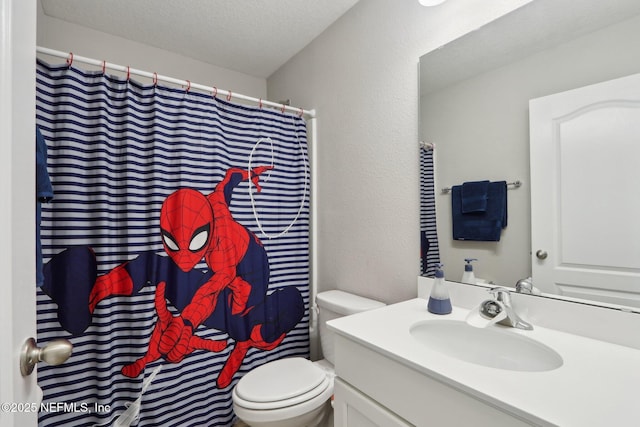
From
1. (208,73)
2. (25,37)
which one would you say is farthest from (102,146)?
(208,73)

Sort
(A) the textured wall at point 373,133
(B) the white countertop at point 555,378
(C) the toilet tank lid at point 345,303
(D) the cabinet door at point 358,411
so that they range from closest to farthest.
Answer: (B) the white countertop at point 555,378
(D) the cabinet door at point 358,411
(A) the textured wall at point 373,133
(C) the toilet tank lid at point 345,303

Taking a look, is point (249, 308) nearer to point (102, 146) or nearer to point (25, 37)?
point (102, 146)

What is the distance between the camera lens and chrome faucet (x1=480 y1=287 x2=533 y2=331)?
0.96 m

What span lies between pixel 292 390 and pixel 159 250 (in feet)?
3.01

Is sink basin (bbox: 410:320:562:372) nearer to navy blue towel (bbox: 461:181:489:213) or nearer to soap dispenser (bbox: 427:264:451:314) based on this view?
soap dispenser (bbox: 427:264:451:314)

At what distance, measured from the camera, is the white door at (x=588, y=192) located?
819mm

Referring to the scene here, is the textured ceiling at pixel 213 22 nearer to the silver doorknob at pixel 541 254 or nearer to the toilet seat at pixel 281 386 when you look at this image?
the silver doorknob at pixel 541 254

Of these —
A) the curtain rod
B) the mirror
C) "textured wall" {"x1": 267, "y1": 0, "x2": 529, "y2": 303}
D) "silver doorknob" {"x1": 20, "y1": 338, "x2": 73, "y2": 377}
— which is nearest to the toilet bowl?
"textured wall" {"x1": 267, "y1": 0, "x2": 529, "y2": 303}

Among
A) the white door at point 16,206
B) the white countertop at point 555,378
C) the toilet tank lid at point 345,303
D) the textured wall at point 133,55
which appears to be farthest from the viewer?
the textured wall at point 133,55

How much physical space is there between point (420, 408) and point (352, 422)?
308mm

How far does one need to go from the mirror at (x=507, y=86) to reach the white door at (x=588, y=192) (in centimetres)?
4

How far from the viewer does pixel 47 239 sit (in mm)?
1253

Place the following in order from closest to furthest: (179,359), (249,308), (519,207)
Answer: (519,207)
(179,359)
(249,308)

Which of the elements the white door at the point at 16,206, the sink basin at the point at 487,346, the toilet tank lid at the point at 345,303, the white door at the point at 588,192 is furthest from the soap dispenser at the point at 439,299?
the white door at the point at 16,206
